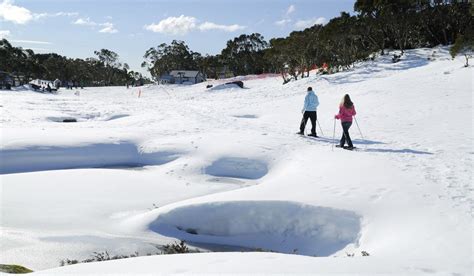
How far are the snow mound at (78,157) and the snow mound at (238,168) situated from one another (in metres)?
1.48

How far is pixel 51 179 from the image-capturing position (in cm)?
924

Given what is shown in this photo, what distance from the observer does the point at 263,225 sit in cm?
702

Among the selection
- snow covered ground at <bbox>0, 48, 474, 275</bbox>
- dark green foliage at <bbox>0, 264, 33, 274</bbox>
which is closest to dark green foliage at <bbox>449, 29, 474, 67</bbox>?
snow covered ground at <bbox>0, 48, 474, 275</bbox>

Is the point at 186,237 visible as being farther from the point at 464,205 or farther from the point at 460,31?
the point at 460,31

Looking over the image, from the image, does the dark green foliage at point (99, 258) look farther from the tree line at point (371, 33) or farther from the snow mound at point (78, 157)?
the tree line at point (371, 33)

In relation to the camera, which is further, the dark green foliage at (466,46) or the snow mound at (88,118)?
the dark green foliage at (466,46)

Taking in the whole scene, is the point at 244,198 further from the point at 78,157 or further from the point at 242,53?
the point at 242,53

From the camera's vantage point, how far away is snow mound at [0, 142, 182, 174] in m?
10.8

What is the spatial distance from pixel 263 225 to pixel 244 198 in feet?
2.14

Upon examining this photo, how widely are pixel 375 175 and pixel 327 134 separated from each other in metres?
6.29

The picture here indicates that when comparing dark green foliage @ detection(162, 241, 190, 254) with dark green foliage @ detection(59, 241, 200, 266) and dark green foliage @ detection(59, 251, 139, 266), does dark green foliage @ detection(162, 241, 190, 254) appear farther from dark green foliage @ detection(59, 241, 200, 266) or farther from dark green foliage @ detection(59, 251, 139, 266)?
dark green foliage @ detection(59, 251, 139, 266)

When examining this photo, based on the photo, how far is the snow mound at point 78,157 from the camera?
10.8 meters

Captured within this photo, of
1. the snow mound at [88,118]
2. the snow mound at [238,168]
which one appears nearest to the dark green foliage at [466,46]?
the snow mound at [88,118]

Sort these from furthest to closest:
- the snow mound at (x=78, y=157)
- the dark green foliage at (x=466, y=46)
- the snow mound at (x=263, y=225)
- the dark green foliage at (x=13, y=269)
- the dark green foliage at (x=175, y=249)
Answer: the dark green foliage at (x=466, y=46) < the snow mound at (x=78, y=157) < the snow mound at (x=263, y=225) < the dark green foliage at (x=175, y=249) < the dark green foliage at (x=13, y=269)
